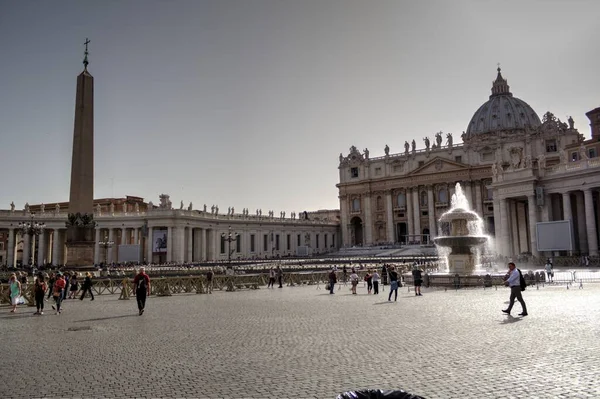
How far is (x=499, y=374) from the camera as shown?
660cm

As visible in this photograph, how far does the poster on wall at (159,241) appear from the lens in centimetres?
5956

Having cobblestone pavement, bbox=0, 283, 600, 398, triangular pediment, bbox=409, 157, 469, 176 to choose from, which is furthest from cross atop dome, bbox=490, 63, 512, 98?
cobblestone pavement, bbox=0, 283, 600, 398

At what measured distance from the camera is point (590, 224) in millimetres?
34156

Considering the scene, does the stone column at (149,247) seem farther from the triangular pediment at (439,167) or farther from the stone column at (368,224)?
the triangular pediment at (439,167)

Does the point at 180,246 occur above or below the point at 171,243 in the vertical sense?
below

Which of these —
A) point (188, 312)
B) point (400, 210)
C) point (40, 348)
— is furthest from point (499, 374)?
point (400, 210)

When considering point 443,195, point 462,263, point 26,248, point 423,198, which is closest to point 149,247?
point 26,248

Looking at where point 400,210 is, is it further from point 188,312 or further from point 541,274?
point 188,312

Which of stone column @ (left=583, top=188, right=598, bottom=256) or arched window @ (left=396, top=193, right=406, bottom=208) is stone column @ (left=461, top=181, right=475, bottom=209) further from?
stone column @ (left=583, top=188, right=598, bottom=256)

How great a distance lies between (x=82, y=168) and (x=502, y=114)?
87.9 meters

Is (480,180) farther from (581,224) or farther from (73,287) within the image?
(73,287)

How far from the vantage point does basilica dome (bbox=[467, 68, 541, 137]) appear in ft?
304

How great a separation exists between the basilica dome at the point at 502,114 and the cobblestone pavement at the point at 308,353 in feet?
276

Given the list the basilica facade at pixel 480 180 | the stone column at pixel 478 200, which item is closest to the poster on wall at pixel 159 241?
the basilica facade at pixel 480 180
